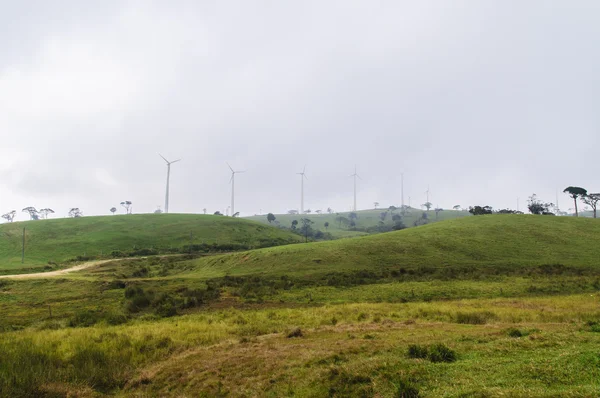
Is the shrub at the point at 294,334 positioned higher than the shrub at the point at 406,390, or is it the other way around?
the shrub at the point at 406,390

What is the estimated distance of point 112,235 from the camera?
5212 inches

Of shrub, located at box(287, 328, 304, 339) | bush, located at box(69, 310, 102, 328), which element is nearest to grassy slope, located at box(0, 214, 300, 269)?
bush, located at box(69, 310, 102, 328)

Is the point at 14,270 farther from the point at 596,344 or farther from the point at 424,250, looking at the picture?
the point at 596,344

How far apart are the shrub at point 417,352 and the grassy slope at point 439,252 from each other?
40859 mm

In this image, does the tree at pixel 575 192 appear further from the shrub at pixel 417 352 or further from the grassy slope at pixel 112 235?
the shrub at pixel 417 352

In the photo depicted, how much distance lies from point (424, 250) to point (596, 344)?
54676mm

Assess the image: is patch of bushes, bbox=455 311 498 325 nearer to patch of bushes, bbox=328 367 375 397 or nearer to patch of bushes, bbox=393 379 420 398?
patch of bushes, bbox=328 367 375 397

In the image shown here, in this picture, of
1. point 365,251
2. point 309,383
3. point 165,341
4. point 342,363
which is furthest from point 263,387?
point 365,251

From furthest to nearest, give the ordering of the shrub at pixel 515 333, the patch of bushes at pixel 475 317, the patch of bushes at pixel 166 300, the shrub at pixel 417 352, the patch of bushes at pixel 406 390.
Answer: the patch of bushes at pixel 166 300 → the patch of bushes at pixel 475 317 → the shrub at pixel 515 333 → the shrub at pixel 417 352 → the patch of bushes at pixel 406 390

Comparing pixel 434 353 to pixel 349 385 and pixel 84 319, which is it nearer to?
pixel 349 385

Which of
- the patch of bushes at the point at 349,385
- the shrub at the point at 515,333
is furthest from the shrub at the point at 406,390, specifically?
the shrub at the point at 515,333

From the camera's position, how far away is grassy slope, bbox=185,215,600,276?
58.9m

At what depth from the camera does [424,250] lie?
65438mm

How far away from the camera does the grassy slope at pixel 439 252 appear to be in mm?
58906
